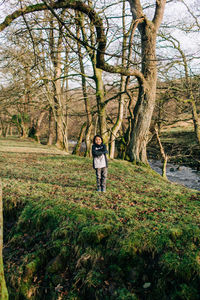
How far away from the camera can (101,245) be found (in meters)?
3.85

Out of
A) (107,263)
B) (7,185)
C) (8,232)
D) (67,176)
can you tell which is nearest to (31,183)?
(7,185)

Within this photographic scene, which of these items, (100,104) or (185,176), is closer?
(100,104)

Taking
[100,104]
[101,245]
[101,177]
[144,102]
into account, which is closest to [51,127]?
[100,104]

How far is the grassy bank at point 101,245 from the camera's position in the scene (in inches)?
127

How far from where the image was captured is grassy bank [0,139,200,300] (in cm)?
322

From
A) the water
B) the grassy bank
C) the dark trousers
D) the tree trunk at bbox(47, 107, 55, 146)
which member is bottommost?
the water

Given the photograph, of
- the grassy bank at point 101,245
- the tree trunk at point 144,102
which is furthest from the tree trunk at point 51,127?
the grassy bank at point 101,245

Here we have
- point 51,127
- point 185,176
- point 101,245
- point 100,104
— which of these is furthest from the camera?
point 51,127

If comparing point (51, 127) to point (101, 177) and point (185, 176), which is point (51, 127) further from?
point (101, 177)

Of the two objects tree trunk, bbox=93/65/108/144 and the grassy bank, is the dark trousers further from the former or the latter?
tree trunk, bbox=93/65/108/144

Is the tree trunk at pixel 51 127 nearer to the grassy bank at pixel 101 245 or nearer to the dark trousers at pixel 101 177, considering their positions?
→ the dark trousers at pixel 101 177

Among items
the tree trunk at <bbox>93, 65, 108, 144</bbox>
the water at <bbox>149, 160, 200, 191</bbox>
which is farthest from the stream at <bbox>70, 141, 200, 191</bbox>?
the tree trunk at <bbox>93, 65, 108, 144</bbox>

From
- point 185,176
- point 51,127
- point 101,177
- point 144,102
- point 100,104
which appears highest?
point 100,104

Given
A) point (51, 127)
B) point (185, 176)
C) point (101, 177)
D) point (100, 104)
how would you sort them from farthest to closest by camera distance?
point (51, 127) → point (185, 176) → point (100, 104) → point (101, 177)
